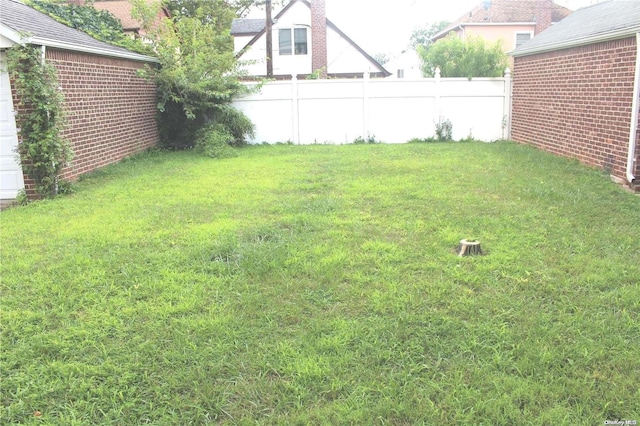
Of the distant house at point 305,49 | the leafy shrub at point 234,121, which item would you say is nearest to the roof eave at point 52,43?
the leafy shrub at point 234,121

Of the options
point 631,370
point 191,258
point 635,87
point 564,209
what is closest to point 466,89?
point 635,87

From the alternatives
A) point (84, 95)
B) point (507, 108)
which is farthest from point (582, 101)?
point (84, 95)

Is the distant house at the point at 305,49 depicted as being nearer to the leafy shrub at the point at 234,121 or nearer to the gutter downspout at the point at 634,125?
the leafy shrub at the point at 234,121

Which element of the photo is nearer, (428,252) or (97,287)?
(97,287)

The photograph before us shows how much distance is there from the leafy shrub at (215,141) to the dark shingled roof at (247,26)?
2117 cm

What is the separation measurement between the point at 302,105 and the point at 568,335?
38.4 ft

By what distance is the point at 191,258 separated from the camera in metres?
4.78

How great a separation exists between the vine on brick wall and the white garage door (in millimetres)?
214

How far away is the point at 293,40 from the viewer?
A: 27.9 metres

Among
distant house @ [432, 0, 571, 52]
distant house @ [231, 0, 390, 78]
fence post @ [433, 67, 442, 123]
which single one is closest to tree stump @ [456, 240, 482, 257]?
fence post @ [433, 67, 442, 123]

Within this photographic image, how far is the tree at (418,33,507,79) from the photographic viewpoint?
15555 millimetres

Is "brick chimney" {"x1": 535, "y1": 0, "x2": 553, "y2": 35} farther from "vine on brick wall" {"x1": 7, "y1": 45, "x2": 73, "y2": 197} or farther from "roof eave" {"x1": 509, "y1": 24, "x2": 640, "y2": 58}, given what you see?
"vine on brick wall" {"x1": 7, "y1": 45, "x2": 73, "y2": 197}

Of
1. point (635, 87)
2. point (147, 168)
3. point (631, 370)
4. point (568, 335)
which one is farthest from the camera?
point (147, 168)

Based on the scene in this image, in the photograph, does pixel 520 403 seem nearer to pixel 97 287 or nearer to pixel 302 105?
pixel 97 287
